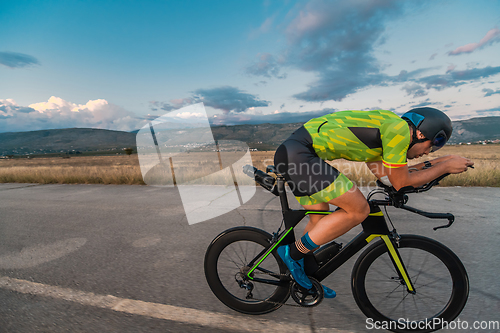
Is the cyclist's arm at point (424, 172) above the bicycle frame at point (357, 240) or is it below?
above

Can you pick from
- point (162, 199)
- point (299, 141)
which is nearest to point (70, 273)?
point (299, 141)

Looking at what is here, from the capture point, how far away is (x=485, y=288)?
2.52m

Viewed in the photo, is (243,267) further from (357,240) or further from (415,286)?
(415,286)

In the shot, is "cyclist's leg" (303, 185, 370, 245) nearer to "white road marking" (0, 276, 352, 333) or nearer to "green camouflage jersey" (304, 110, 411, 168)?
"green camouflage jersey" (304, 110, 411, 168)

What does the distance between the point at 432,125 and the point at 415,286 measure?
1.40 metres

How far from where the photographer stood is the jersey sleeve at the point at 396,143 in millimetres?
1820

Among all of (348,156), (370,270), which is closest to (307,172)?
(348,156)

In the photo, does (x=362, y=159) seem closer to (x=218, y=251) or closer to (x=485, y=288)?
(x=218, y=251)

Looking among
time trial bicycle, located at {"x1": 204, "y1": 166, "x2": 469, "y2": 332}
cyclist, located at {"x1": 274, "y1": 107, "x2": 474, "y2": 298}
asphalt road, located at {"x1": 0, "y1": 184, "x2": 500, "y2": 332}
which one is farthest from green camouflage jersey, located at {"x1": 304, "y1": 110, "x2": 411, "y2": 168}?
asphalt road, located at {"x1": 0, "y1": 184, "x2": 500, "y2": 332}

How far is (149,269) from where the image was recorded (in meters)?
3.17

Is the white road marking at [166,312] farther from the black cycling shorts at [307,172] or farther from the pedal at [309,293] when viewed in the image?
the black cycling shorts at [307,172]

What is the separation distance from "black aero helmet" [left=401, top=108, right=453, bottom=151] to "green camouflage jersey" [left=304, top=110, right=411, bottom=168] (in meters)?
0.13

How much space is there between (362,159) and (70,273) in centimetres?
343

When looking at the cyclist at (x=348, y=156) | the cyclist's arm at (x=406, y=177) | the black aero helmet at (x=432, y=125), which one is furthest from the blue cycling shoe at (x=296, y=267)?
the black aero helmet at (x=432, y=125)
